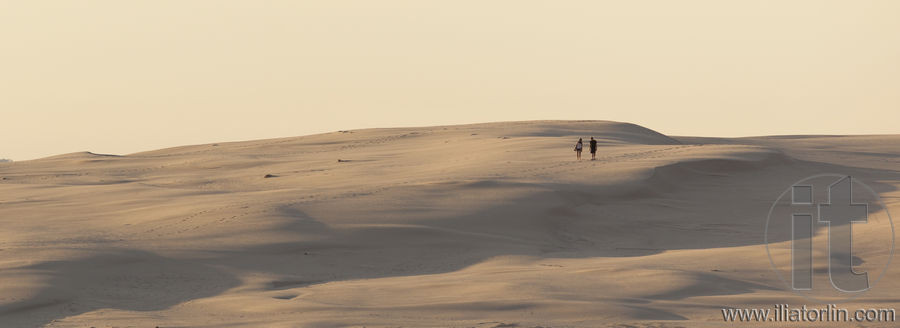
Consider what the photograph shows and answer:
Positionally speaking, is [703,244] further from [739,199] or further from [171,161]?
[171,161]

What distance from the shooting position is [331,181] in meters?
26.3

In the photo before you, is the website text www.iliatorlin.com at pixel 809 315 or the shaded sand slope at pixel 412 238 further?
the shaded sand slope at pixel 412 238

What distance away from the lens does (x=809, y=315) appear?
1145 centimetres

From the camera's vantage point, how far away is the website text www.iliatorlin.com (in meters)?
11.3

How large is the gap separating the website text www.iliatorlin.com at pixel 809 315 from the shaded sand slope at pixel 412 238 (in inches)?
11.9

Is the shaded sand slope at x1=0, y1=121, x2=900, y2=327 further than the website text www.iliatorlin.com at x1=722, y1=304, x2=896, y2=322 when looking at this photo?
Yes

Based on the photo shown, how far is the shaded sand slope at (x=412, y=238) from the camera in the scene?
12.4 metres

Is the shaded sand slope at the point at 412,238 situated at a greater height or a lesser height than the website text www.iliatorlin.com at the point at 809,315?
greater

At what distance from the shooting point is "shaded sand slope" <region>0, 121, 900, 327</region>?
40.7ft

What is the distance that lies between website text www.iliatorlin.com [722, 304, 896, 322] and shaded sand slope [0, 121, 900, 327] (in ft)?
0.99

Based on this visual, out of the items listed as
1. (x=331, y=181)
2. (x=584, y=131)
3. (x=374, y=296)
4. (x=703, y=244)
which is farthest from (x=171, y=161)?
(x=374, y=296)

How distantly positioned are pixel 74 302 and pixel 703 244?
10753 mm

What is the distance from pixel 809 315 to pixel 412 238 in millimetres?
7977

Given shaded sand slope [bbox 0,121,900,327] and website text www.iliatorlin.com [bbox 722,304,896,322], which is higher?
shaded sand slope [bbox 0,121,900,327]
